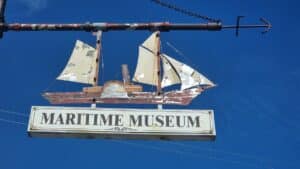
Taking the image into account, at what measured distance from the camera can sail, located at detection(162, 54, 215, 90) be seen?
9.13 metres

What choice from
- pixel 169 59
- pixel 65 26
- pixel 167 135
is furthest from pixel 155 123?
pixel 65 26

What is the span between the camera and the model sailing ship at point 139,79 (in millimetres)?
8445

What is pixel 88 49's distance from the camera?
9328 millimetres

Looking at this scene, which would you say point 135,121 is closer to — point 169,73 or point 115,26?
point 169,73

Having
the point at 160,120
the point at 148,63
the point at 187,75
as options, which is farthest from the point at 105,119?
the point at 187,75

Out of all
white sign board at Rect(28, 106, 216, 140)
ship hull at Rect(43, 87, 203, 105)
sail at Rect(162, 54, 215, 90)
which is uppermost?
sail at Rect(162, 54, 215, 90)

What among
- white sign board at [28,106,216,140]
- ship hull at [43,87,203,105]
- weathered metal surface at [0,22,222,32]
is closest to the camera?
white sign board at [28,106,216,140]

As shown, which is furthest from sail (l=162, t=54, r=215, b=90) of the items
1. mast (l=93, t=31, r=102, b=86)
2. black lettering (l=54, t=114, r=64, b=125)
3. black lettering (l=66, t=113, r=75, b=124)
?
black lettering (l=54, t=114, r=64, b=125)

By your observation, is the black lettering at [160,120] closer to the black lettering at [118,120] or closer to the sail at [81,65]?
the black lettering at [118,120]

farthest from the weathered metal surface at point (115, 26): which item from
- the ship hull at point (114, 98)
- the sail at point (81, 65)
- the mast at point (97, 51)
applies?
the ship hull at point (114, 98)

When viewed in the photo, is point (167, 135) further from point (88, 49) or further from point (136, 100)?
point (88, 49)

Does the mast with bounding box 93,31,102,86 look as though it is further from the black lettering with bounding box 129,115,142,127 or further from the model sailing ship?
the black lettering with bounding box 129,115,142,127

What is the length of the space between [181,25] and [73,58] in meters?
2.03

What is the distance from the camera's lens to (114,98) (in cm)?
847
